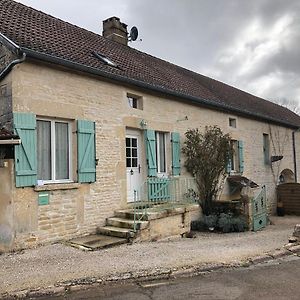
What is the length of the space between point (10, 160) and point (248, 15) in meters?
8.37

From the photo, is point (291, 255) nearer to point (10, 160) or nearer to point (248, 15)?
point (10, 160)

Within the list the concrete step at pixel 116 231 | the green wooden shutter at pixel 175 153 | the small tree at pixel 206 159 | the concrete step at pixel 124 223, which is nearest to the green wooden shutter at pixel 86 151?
the concrete step at pixel 124 223

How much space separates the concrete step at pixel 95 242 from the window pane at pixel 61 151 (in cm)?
153

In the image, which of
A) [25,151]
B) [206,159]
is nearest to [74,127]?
[25,151]

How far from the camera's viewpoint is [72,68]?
28.2ft

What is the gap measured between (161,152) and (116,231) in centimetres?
395

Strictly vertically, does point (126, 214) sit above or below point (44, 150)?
below

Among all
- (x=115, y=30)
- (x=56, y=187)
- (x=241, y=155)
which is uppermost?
(x=115, y=30)

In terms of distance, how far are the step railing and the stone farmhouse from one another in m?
0.09

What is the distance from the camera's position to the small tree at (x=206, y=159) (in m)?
12.1

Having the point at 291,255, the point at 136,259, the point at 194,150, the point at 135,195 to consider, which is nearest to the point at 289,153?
the point at 194,150

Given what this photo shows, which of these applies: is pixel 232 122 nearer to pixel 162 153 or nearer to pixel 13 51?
pixel 162 153

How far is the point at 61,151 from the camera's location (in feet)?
27.8

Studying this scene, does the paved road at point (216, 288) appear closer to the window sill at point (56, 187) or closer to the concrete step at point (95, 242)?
the concrete step at point (95, 242)
